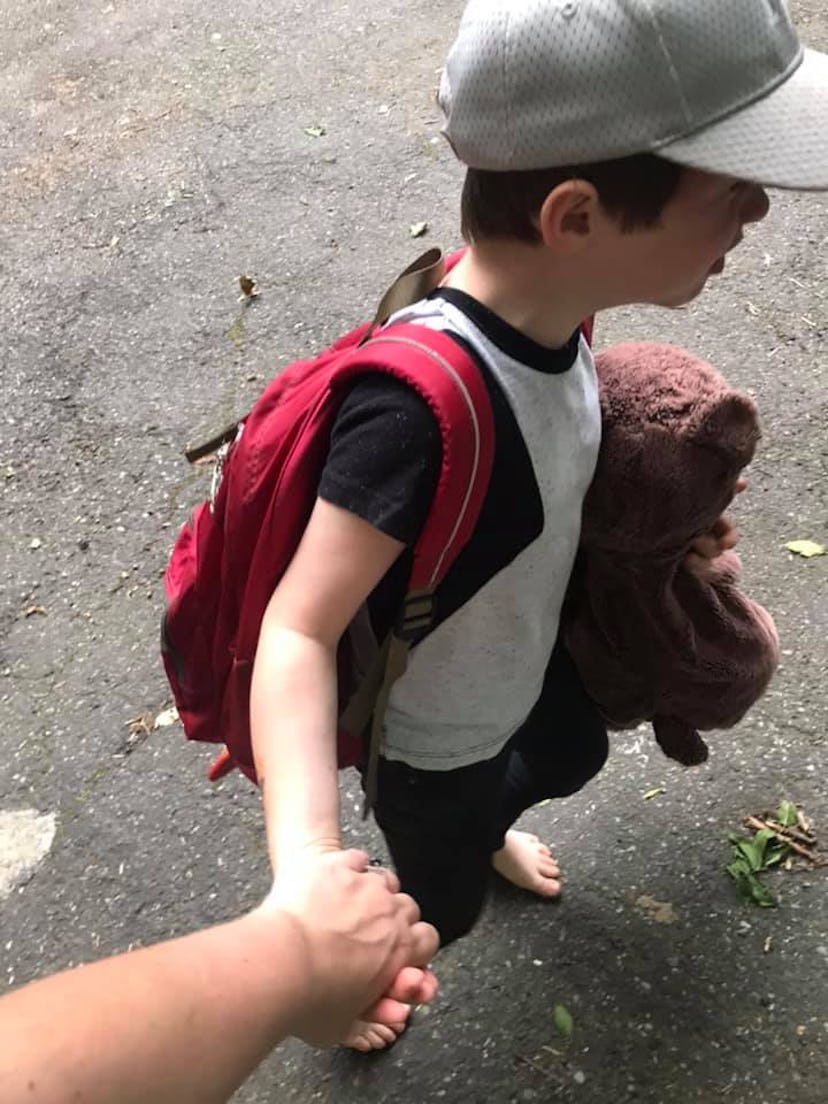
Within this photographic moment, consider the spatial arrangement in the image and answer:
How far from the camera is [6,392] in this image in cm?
312

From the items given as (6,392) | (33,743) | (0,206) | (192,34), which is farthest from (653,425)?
(192,34)

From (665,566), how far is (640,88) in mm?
560

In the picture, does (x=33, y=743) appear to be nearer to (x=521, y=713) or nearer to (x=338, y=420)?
(x=521, y=713)

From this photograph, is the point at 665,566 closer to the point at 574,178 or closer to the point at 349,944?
the point at 574,178

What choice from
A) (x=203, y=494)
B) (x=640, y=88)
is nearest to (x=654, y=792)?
(x=203, y=494)

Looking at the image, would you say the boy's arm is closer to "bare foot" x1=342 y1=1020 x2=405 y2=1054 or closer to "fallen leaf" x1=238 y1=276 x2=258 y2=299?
"bare foot" x1=342 y1=1020 x2=405 y2=1054

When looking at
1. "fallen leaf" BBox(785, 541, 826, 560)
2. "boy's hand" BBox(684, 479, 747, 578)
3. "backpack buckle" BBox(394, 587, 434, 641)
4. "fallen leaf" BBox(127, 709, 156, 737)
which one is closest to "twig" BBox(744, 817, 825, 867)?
"fallen leaf" BBox(785, 541, 826, 560)

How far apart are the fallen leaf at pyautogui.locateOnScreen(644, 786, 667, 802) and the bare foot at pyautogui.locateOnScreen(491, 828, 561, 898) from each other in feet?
0.71

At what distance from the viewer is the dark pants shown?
4.85ft

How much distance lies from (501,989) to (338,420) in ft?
3.71

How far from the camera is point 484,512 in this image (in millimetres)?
1207

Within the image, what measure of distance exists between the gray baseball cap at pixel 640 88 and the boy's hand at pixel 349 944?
2.20 feet

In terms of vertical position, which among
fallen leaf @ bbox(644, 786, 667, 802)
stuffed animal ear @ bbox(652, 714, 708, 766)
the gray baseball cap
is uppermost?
the gray baseball cap

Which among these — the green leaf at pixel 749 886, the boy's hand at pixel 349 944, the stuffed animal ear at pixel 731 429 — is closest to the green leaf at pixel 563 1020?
the green leaf at pixel 749 886
